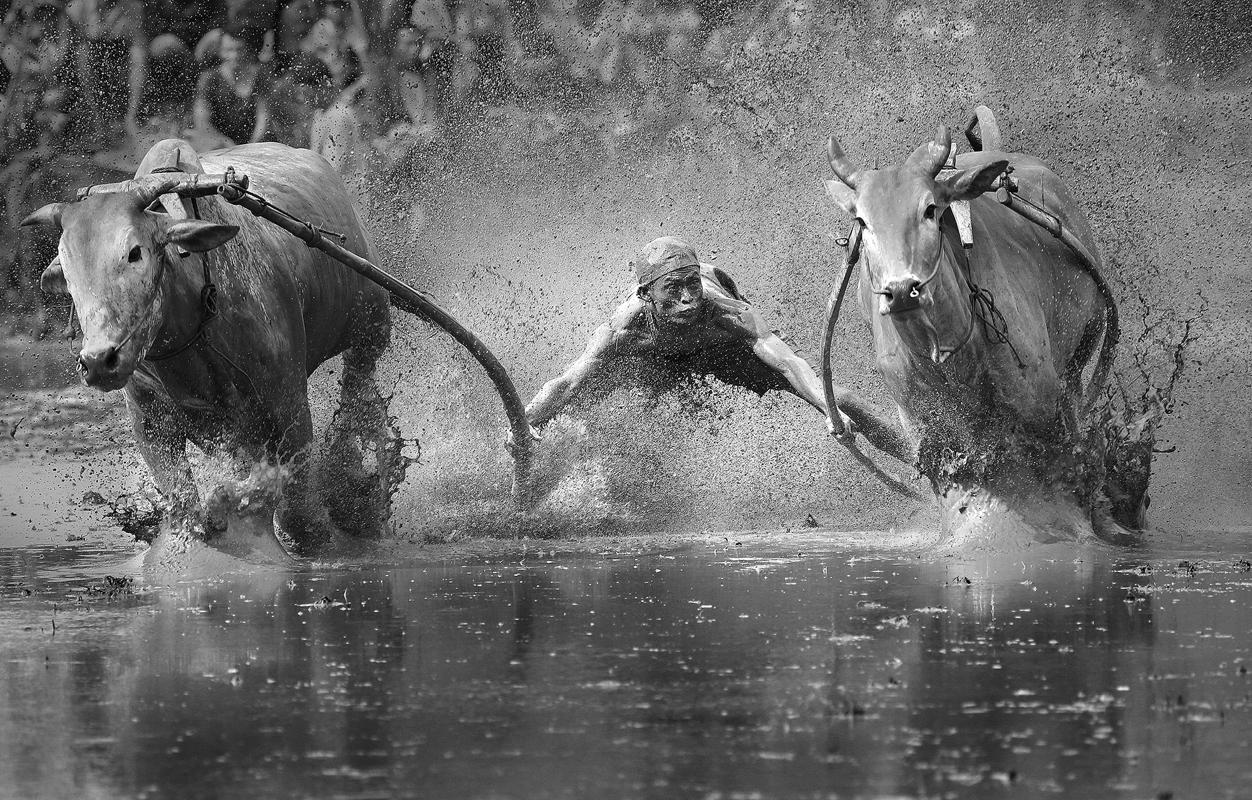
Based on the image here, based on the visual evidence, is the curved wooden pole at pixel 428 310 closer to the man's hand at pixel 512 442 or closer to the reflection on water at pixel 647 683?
the man's hand at pixel 512 442

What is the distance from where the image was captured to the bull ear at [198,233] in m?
8.76

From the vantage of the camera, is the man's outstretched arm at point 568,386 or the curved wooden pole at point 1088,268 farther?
the man's outstretched arm at point 568,386

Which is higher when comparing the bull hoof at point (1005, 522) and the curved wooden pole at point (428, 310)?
the curved wooden pole at point (428, 310)

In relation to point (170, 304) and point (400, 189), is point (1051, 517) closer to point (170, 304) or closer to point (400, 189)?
point (170, 304)

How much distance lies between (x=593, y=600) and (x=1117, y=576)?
2073 millimetres

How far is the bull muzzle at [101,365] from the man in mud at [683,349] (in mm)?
3536

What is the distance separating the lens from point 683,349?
11.7 meters

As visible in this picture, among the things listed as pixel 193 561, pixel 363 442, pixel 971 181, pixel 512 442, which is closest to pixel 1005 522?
pixel 971 181

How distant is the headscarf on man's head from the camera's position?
11406mm

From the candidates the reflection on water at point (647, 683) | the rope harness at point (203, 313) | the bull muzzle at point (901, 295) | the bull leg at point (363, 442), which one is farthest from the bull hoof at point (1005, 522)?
the rope harness at point (203, 313)

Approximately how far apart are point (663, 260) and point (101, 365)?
3.84m

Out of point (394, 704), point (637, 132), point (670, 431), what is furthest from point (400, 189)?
point (394, 704)

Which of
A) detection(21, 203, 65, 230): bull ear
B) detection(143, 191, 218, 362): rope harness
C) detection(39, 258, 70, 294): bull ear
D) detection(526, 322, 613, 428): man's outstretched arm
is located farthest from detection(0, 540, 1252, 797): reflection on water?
detection(526, 322, 613, 428): man's outstretched arm

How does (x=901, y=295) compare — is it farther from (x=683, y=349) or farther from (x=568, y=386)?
(x=568, y=386)
